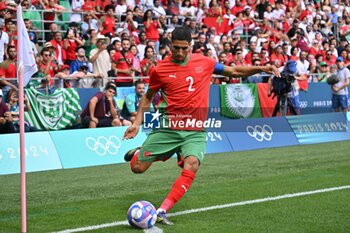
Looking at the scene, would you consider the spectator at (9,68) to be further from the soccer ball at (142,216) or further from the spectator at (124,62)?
the soccer ball at (142,216)

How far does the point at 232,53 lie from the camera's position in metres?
24.9

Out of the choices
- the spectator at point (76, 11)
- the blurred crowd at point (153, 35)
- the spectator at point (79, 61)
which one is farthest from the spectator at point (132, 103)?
the spectator at point (76, 11)

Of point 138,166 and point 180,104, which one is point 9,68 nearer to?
point 138,166

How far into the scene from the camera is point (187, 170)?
8.91 metres

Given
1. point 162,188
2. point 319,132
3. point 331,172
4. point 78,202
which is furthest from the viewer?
point 319,132

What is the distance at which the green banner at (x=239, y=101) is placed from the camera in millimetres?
22859

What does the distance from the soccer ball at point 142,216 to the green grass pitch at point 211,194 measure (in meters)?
0.14

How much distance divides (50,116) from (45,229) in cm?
970

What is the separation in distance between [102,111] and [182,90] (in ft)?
29.6

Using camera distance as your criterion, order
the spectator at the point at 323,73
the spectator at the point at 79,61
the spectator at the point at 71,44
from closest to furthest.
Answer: the spectator at the point at 79,61
the spectator at the point at 71,44
the spectator at the point at 323,73

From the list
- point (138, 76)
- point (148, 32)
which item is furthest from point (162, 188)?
point (148, 32)

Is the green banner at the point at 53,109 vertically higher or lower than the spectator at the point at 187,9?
lower

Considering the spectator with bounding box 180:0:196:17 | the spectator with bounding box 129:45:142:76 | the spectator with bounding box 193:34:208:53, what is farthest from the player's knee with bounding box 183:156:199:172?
the spectator with bounding box 180:0:196:17

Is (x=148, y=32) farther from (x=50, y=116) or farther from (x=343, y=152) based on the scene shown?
(x=343, y=152)
